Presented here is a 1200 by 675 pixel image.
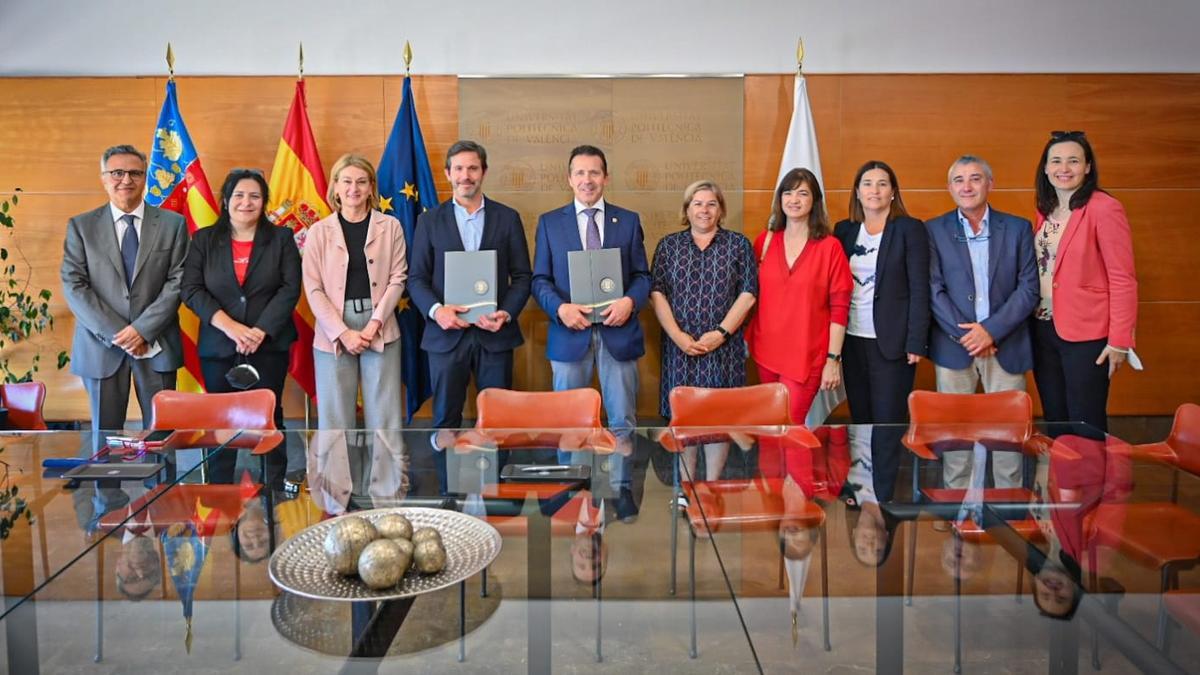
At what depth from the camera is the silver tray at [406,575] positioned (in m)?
1.58

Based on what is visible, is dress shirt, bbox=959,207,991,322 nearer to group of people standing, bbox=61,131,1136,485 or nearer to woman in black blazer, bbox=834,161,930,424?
group of people standing, bbox=61,131,1136,485

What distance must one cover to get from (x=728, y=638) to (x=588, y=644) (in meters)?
0.29

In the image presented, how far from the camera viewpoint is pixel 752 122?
18.0ft

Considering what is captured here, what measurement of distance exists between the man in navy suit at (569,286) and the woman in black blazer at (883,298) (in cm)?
102

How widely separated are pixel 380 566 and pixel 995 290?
339cm

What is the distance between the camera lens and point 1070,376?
402 cm

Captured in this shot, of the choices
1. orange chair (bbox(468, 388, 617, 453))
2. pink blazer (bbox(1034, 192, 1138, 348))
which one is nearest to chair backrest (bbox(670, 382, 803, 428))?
orange chair (bbox(468, 388, 617, 453))

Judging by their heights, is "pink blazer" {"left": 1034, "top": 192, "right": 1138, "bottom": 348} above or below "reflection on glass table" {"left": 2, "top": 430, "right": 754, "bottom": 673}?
above

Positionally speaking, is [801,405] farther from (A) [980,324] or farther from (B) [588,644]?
(B) [588,644]

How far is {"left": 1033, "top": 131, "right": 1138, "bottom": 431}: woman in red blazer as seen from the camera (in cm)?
390

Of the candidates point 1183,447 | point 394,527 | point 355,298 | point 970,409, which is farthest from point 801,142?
point 394,527

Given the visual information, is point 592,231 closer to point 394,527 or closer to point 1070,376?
point 1070,376

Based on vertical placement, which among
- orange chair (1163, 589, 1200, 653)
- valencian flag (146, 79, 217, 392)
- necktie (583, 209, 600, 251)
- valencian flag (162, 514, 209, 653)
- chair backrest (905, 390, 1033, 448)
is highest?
valencian flag (146, 79, 217, 392)

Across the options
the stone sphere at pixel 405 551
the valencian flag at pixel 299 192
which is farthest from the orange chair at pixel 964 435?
the valencian flag at pixel 299 192
